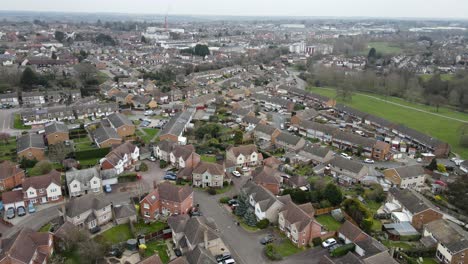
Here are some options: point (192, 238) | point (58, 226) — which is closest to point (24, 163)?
point (58, 226)

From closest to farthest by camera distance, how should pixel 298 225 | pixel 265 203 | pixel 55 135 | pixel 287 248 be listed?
pixel 287 248
pixel 298 225
pixel 265 203
pixel 55 135

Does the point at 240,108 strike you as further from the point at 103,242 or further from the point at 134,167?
the point at 103,242

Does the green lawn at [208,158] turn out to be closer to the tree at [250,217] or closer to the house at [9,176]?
the tree at [250,217]

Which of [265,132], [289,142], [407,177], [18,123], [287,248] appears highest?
[265,132]

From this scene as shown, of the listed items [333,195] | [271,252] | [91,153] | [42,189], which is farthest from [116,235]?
[333,195]

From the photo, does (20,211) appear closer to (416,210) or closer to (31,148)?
(31,148)
